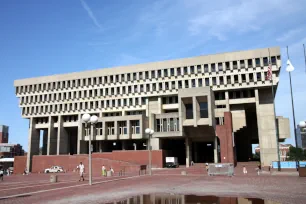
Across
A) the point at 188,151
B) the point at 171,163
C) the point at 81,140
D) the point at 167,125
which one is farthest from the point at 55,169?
the point at 188,151

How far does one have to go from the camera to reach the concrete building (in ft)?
201

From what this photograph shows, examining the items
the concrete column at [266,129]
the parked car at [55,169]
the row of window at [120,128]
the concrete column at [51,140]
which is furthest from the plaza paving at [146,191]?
the concrete column at [51,140]

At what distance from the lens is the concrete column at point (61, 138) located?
78.8 metres

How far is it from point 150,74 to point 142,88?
13.2 feet

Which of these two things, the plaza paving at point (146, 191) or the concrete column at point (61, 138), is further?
the concrete column at point (61, 138)

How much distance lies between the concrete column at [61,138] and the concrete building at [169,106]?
105 mm

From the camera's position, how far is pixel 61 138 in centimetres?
8006

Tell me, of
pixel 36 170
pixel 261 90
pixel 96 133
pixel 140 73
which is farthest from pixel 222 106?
pixel 36 170

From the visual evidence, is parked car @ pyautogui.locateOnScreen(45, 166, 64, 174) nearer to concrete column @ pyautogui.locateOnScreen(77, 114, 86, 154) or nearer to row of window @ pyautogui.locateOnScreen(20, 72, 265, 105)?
concrete column @ pyautogui.locateOnScreen(77, 114, 86, 154)

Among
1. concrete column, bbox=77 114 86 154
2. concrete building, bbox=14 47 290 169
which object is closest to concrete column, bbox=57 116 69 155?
concrete building, bbox=14 47 290 169

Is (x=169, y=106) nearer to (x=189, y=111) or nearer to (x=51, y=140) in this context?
(x=189, y=111)


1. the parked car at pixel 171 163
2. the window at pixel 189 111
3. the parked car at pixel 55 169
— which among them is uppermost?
the window at pixel 189 111

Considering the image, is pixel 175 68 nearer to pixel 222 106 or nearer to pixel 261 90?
pixel 222 106

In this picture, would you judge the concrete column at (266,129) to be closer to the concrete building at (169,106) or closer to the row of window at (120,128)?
the concrete building at (169,106)
